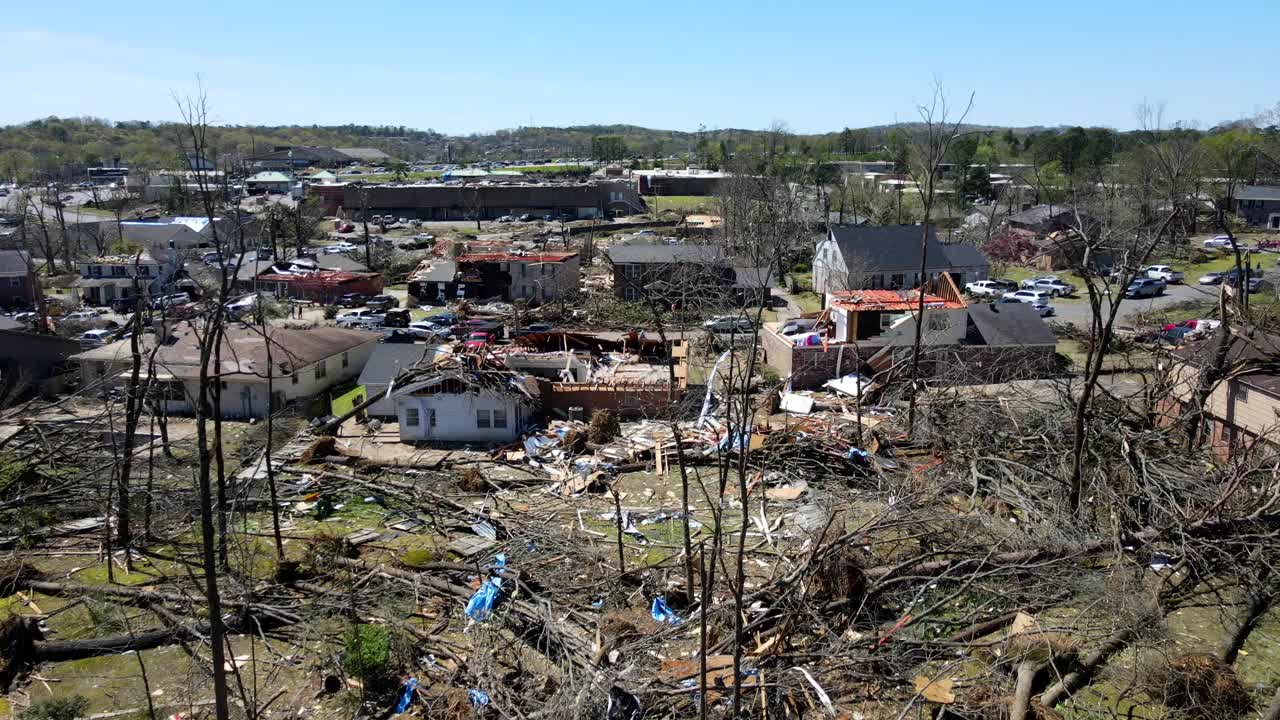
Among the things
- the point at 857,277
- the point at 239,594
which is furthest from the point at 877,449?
the point at 857,277

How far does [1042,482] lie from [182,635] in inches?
446

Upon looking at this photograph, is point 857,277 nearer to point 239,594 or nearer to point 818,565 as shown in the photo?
point 818,565

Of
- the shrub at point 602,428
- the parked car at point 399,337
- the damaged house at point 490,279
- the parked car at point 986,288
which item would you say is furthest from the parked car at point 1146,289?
the parked car at point 399,337

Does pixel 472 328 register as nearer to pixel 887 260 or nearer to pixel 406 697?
pixel 887 260

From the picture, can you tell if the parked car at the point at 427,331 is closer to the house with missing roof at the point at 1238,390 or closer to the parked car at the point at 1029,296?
the house with missing roof at the point at 1238,390

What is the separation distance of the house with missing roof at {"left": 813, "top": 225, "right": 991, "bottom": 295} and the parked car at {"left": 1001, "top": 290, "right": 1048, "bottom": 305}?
2098mm

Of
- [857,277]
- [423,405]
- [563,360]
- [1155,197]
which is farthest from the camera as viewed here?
[1155,197]

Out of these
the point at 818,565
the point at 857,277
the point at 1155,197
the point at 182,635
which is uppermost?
the point at 1155,197

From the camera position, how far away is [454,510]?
14.5m

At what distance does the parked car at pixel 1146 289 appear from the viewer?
33156mm

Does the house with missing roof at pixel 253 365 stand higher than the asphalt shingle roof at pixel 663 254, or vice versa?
the asphalt shingle roof at pixel 663 254

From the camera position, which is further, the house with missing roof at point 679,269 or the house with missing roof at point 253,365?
the house with missing roof at point 679,269

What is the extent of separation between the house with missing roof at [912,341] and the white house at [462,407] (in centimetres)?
718

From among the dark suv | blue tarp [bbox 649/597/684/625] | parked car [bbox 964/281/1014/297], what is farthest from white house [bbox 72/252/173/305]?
parked car [bbox 964/281/1014/297]
